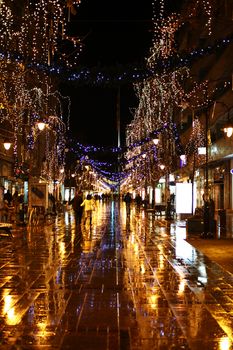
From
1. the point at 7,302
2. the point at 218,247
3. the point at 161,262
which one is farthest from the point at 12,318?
the point at 218,247

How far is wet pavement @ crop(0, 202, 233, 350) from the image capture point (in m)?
6.98

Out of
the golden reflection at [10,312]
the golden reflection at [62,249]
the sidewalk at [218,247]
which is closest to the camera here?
the golden reflection at [10,312]

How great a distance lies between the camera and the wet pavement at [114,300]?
22.9 feet

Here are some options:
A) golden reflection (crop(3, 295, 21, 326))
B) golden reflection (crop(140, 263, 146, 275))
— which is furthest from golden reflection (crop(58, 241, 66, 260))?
golden reflection (crop(3, 295, 21, 326))

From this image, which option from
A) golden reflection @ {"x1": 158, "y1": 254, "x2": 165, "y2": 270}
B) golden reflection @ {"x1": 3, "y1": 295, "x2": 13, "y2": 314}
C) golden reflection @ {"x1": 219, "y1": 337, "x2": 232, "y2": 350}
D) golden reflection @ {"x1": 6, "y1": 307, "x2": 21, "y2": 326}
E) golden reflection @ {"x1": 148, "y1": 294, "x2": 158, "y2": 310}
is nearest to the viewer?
golden reflection @ {"x1": 219, "y1": 337, "x2": 232, "y2": 350}

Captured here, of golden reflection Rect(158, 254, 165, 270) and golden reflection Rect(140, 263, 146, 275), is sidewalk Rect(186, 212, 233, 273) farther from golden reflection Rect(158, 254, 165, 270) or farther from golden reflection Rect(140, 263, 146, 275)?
golden reflection Rect(140, 263, 146, 275)

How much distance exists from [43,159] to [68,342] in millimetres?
55452

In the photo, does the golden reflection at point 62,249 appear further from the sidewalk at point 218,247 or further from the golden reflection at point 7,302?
the golden reflection at point 7,302

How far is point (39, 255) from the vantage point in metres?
15.9

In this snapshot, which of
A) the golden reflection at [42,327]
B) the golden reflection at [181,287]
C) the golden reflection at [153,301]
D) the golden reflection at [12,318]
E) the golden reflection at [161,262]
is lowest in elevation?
the golden reflection at [42,327]

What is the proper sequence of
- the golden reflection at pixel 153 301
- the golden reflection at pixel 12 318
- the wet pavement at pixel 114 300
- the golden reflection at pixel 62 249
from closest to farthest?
the wet pavement at pixel 114 300 < the golden reflection at pixel 12 318 < the golden reflection at pixel 153 301 < the golden reflection at pixel 62 249

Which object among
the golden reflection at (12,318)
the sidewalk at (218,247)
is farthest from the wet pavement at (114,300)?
the sidewalk at (218,247)

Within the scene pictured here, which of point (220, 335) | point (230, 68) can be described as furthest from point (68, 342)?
point (230, 68)

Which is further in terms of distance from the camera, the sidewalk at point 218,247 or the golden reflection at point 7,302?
the sidewalk at point 218,247
